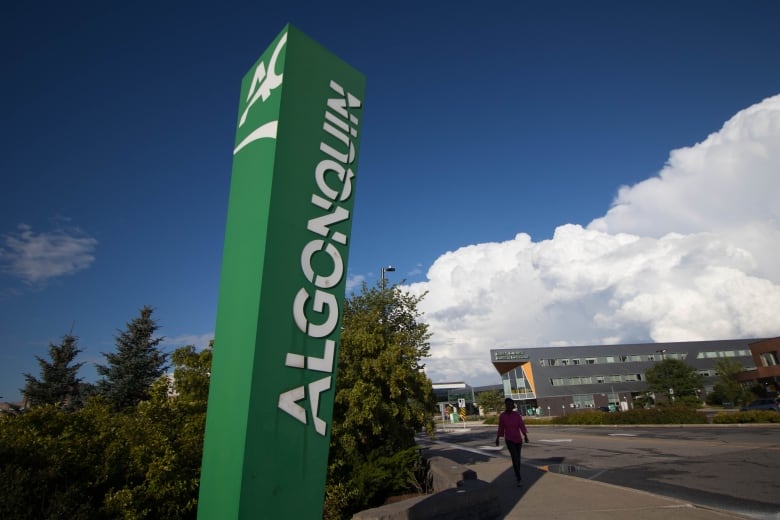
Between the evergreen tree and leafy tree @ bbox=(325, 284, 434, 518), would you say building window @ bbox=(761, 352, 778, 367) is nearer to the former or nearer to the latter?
leafy tree @ bbox=(325, 284, 434, 518)

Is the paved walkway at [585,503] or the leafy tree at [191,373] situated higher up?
the leafy tree at [191,373]

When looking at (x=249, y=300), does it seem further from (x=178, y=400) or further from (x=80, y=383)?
(x=80, y=383)

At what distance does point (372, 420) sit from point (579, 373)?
2542 inches

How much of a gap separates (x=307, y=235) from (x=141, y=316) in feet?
88.3

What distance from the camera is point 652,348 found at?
68.5 meters

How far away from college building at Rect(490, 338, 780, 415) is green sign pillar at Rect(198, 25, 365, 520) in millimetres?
62751

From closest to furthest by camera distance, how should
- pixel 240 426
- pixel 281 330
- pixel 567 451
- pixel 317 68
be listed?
pixel 240 426
pixel 281 330
pixel 317 68
pixel 567 451

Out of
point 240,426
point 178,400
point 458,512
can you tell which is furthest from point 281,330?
point 178,400

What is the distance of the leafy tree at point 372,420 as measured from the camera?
7785 millimetres

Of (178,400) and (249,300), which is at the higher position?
(249,300)

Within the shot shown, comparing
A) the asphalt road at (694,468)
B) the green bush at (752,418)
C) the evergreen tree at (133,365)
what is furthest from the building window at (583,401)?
the evergreen tree at (133,365)

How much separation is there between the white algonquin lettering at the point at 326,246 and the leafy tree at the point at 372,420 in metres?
5.13

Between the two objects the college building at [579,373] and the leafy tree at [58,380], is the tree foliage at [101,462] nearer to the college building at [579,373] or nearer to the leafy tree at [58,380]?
the leafy tree at [58,380]

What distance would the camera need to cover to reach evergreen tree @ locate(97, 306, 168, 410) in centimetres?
2316
